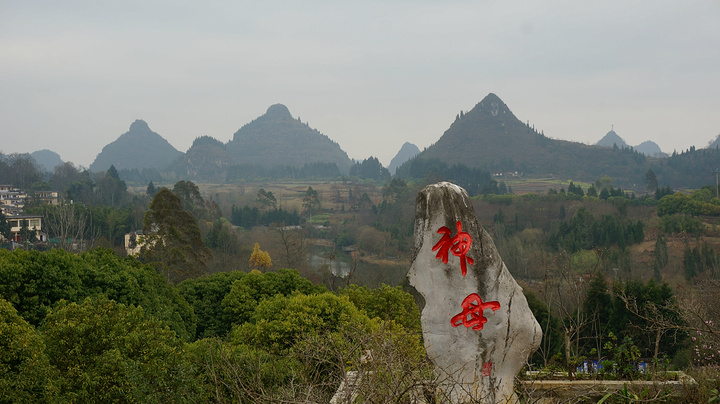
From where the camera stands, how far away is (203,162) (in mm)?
140125

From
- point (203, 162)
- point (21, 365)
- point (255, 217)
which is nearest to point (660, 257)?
point (21, 365)

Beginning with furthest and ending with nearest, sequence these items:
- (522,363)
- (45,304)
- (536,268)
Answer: (536,268), (45,304), (522,363)

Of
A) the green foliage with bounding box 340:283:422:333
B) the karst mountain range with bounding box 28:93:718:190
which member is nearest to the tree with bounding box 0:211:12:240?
the green foliage with bounding box 340:283:422:333

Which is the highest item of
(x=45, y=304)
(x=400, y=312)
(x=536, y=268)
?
(x=45, y=304)

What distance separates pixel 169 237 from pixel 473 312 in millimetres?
17096

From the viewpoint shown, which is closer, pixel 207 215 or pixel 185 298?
pixel 185 298

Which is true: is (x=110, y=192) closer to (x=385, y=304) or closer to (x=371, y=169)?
(x=385, y=304)

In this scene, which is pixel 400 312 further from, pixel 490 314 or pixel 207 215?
pixel 207 215

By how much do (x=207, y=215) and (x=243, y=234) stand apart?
673cm

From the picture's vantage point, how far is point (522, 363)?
592cm

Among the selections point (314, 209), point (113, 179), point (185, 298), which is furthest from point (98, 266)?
point (314, 209)

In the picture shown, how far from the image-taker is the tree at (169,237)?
20.8 metres

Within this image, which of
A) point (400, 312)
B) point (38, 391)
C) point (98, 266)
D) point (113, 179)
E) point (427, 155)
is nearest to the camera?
point (38, 391)

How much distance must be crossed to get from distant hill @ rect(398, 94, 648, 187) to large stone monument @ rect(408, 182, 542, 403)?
90367mm
